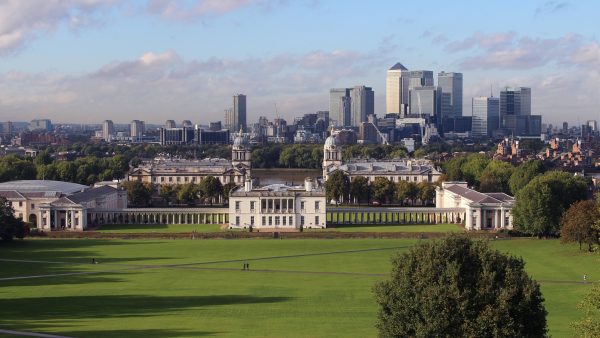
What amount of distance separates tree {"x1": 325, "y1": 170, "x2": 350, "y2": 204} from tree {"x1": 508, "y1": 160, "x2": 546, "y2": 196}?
18.0 m

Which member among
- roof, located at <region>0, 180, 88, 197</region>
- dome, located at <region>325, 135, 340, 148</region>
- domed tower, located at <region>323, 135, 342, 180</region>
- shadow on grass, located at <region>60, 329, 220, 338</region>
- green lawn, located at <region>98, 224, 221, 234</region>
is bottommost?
green lawn, located at <region>98, 224, 221, 234</region>

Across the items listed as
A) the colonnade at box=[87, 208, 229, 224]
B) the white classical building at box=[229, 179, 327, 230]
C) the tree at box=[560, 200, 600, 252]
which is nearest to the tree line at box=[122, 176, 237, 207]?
the colonnade at box=[87, 208, 229, 224]

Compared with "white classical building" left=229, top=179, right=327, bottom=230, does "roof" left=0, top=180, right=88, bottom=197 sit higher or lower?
higher

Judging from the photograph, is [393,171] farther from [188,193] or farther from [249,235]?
[249,235]

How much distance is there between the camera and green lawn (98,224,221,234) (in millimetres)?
88438

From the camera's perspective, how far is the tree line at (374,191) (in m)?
115

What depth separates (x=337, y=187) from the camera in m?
115

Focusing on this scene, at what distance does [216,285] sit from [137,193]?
204 feet

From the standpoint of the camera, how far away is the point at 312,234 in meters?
83.0

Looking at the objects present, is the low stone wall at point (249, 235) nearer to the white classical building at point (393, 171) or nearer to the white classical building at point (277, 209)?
the white classical building at point (277, 209)

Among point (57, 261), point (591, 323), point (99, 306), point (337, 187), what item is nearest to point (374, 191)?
point (337, 187)

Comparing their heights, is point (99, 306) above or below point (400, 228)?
above

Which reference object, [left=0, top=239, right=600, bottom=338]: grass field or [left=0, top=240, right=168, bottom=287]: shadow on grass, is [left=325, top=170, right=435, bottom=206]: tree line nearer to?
[left=0, top=239, right=600, bottom=338]: grass field

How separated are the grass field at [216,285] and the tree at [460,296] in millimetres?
5847
